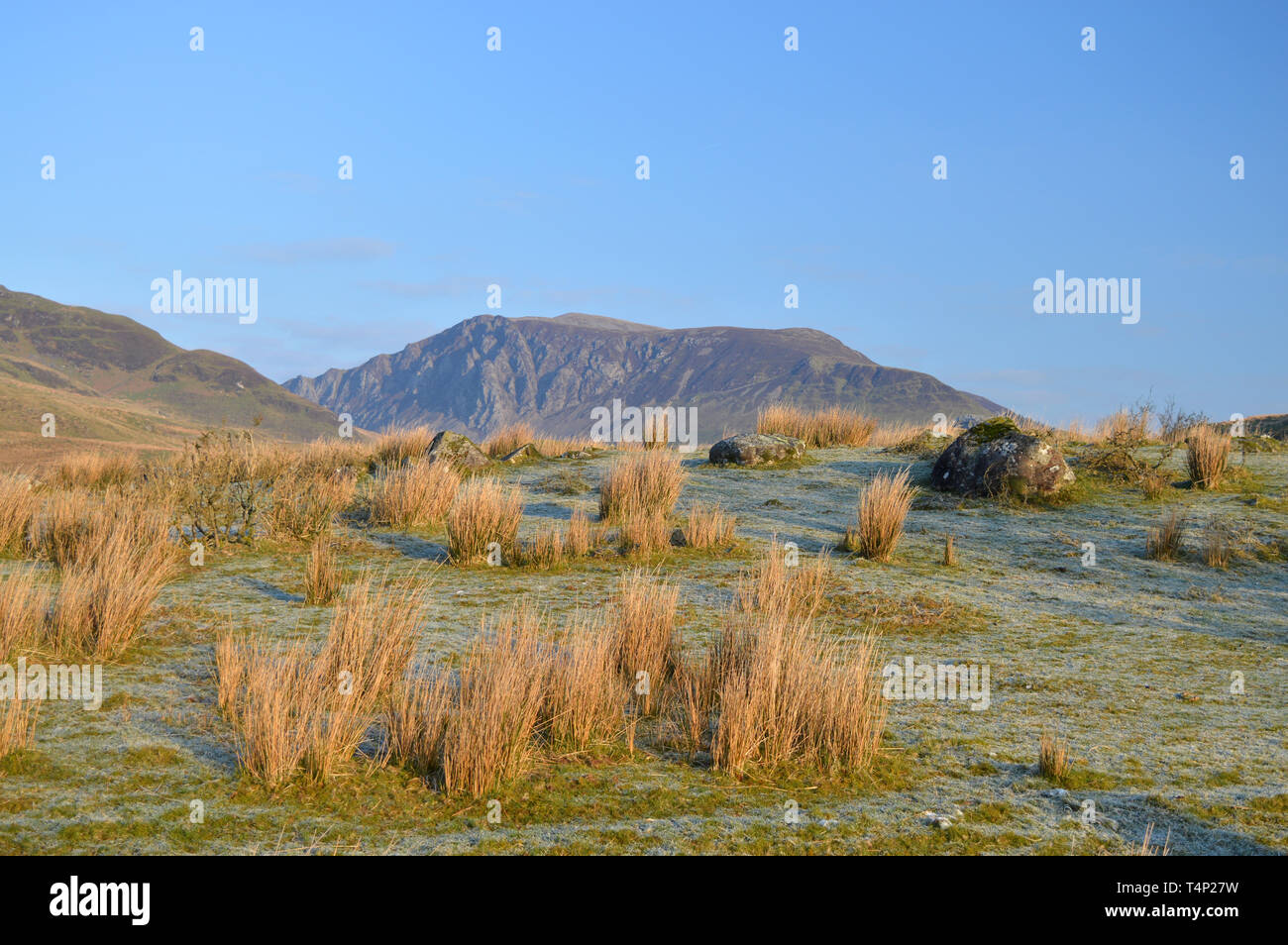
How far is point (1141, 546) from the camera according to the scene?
33.0 ft

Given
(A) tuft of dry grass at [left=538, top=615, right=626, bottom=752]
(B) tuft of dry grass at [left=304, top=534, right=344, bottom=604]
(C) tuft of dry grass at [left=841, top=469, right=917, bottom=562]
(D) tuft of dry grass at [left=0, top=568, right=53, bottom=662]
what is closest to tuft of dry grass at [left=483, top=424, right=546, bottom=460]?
(C) tuft of dry grass at [left=841, top=469, right=917, bottom=562]

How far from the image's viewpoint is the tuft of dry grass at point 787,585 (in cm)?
643

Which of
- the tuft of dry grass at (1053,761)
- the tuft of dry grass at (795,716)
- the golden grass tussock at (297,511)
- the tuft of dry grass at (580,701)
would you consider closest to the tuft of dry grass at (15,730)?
the tuft of dry grass at (580,701)

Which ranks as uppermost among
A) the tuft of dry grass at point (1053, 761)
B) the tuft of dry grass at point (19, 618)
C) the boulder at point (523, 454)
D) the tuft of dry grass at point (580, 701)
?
the boulder at point (523, 454)

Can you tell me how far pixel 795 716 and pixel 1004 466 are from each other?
8986mm

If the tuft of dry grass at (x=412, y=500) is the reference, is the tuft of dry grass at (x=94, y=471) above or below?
above

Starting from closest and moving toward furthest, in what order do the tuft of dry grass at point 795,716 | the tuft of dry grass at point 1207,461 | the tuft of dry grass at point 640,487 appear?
the tuft of dry grass at point 795,716
the tuft of dry grass at point 640,487
the tuft of dry grass at point 1207,461

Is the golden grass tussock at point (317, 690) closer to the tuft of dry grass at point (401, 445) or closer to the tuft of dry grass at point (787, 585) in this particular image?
the tuft of dry grass at point (787, 585)

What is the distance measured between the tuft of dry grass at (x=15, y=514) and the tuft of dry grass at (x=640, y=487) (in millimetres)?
6261

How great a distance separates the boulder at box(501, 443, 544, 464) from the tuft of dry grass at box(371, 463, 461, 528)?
5191 millimetres

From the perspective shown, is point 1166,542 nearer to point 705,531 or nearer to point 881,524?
point 881,524

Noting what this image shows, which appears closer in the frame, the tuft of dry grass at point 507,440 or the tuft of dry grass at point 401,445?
the tuft of dry grass at point 401,445

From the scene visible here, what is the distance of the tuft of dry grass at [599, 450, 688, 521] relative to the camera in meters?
11.4

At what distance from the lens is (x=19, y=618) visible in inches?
220
